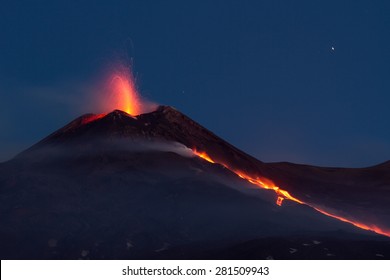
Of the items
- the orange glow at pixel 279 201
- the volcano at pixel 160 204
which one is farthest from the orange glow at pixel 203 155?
the orange glow at pixel 279 201

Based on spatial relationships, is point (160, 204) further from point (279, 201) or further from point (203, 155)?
point (203, 155)

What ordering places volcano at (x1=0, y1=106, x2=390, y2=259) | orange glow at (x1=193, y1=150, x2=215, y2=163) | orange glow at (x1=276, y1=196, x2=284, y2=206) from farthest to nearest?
orange glow at (x1=193, y1=150, x2=215, y2=163) < orange glow at (x1=276, y1=196, x2=284, y2=206) < volcano at (x1=0, y1=106, x2=390, y2=259)

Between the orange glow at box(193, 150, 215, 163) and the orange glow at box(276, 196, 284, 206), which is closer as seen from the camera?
the orange glow at box(276, 196, 284, 206)

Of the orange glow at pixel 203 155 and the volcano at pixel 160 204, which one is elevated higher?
the orange glow at pixel 203 155

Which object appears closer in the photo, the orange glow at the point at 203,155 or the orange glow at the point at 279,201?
the orange glow at the point at 279,201

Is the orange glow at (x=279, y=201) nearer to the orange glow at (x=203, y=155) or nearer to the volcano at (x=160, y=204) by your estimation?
the volcano at (x=160, y=204)

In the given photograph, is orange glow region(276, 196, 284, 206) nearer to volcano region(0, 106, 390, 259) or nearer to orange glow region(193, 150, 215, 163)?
volcano region(0, 106, 390, 259)

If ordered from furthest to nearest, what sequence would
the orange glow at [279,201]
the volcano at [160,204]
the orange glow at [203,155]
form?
the orange glow at [203,155], the orange glow at [279,201], the volcano at [160,204]

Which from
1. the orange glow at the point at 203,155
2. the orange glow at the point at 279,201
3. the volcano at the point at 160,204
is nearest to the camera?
the volcano at the point at 160,204

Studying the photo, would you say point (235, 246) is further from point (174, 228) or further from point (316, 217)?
point (316, 217)

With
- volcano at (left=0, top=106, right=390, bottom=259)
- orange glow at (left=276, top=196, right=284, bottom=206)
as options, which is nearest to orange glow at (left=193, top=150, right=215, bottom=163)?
volcano at (left=0, top=106, right=390, bottom=259)
